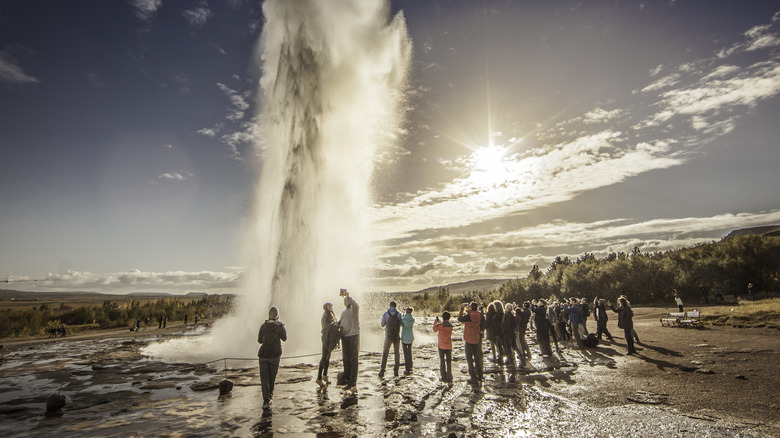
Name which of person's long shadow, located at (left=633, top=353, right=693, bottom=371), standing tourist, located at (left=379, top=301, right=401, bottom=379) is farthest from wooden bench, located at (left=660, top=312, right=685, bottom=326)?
standing tourist, located at (left=379, top=301, right=401, bottom=379)

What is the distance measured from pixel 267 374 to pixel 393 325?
400 centimetres

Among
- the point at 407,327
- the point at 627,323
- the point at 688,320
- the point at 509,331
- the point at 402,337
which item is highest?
the point at 407,327

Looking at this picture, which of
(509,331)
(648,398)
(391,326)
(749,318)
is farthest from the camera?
(749,318)

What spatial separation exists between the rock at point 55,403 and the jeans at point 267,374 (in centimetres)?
490

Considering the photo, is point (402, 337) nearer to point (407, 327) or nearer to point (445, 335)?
point (407, 327)

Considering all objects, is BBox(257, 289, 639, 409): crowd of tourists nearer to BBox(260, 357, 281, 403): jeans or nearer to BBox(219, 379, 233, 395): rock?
BBox(260, 357, 281, 403): jeans

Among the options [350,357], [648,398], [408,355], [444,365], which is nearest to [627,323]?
[648,398]

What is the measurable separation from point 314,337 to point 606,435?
44.7 ft

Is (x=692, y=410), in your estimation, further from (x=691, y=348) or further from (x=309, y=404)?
(x=691, y=348)

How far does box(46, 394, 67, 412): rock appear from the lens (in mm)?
8023

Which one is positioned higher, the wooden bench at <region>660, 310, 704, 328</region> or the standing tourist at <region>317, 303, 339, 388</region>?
the standing tourist at <region>317, 303, 339, 388</region>

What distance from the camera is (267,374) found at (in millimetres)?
7809

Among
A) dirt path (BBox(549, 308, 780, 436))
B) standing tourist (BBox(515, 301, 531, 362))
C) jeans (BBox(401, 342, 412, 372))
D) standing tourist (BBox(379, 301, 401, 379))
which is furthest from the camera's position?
standing tourist (BBox(515, 301, 531, 362))

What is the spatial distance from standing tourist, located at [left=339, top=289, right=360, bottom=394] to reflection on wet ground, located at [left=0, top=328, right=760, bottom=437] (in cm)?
45
